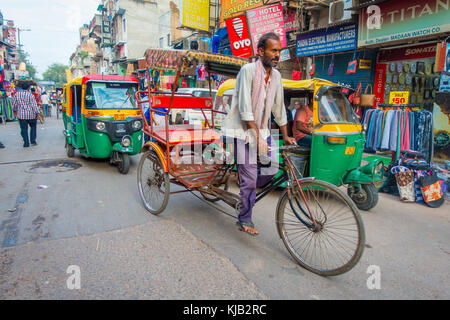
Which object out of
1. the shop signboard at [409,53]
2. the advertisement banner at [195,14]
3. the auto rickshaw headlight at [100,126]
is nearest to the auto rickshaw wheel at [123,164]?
the auto rickshaw headlight at [100,126]

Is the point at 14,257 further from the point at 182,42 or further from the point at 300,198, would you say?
the point at 182,42

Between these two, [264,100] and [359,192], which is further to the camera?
[359,192]

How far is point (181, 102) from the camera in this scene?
436 centimetres

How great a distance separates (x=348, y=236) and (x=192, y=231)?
5.86 feet

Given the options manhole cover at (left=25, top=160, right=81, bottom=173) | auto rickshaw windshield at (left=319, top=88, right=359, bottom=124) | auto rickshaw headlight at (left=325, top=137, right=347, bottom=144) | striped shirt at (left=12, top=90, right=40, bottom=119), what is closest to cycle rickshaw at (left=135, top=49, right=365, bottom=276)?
auto rickshaw headlight at (left=325, top=137, right=347, bottom=144)

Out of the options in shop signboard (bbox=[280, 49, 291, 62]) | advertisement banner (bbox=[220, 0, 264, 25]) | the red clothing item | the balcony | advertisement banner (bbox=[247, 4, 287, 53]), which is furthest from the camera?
the balcony

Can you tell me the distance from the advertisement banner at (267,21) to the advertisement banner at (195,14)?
5.53 meters

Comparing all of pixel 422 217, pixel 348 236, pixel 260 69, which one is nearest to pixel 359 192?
pixel 422 217

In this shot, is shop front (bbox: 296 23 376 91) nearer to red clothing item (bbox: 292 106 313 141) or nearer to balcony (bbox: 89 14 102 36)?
red clothing item (bbox: 292 106 313 141)

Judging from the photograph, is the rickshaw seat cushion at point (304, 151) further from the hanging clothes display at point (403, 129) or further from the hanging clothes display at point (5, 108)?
the hanging clothes display at point (5, 108)

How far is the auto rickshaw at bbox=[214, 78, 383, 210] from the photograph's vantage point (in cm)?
424

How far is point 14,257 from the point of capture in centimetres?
278

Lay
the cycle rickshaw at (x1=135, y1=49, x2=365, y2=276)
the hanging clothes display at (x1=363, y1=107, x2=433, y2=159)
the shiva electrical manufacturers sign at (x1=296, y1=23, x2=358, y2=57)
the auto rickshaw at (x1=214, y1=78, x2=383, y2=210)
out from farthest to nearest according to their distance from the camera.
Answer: the shiva electrical manufacturers sign at (x1=296, y1=23, x2=358, y2=57)
the hanging clothes display at (x1=363, y1=107, x2=433, y2=159)
the auto rickshaw at (x1=214, y1=78, x2=383, y2=210)
the cycle rickshaw at (x1=135, y1=49, x2=365, y2=276)

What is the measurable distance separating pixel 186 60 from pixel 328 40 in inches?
296
